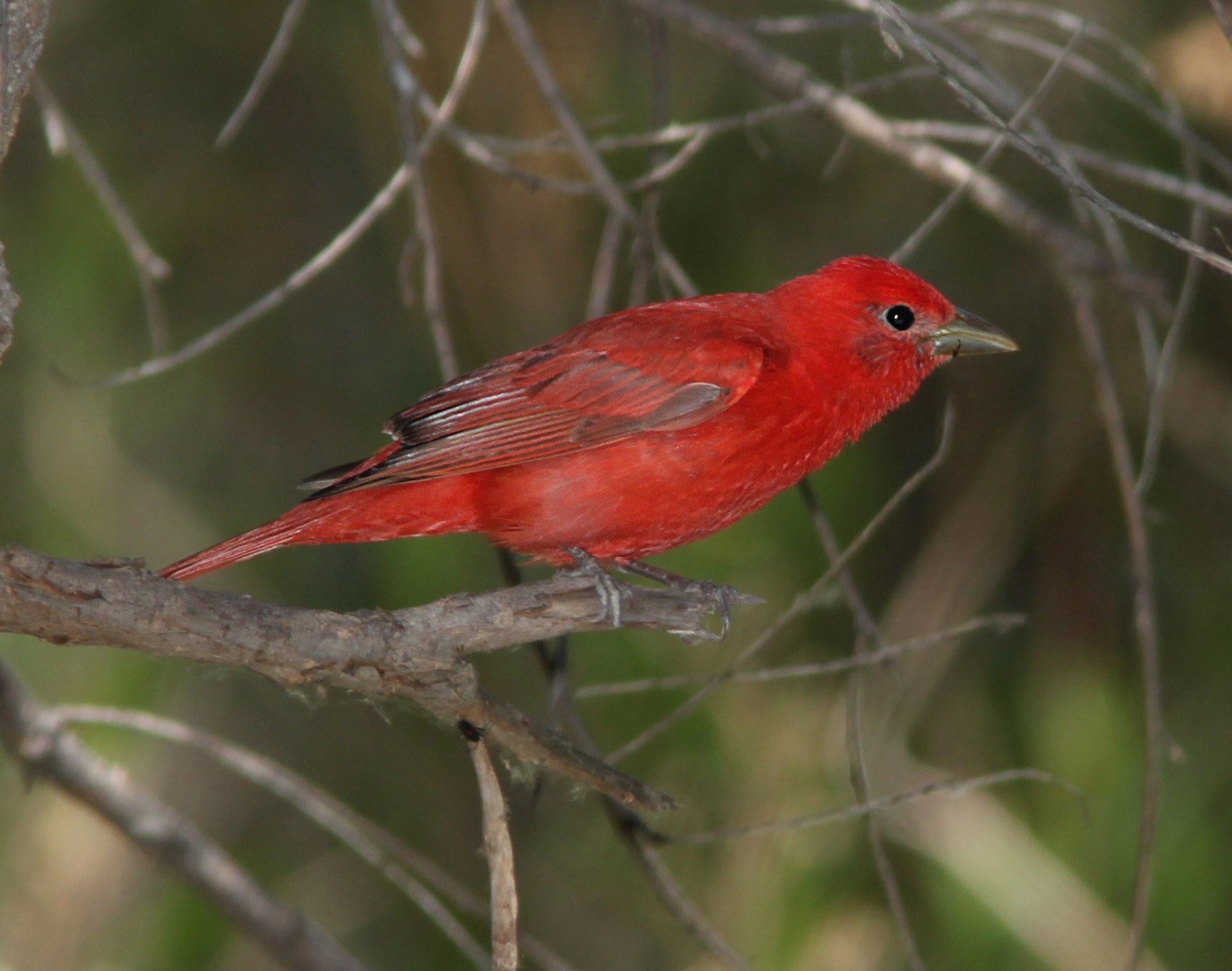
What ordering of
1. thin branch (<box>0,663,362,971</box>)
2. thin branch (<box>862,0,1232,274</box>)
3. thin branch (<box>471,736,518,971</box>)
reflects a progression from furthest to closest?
thin branch (<box>0,663,362,971</box>) < thin branch (<box>471,736,518,971</box>) < thin branch (<box>862,0,1232,274</box>)

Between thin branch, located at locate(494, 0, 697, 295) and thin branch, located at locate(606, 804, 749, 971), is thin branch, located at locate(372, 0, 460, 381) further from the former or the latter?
thin branch, located at locate(606, 804, 749, 971)

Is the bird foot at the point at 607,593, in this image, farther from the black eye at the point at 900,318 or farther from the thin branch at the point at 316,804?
the black eye at the point at 900,318

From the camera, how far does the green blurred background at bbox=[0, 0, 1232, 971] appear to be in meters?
4.29

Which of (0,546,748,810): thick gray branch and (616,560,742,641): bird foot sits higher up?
(0,546,748,810): thick gray branch

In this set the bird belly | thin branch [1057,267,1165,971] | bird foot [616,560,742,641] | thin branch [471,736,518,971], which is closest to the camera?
thin branch [471,736,518,971]

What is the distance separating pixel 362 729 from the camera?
6277 mm

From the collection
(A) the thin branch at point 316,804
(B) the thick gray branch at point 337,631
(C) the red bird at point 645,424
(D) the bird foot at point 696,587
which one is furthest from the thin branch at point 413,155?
(A) the thin branch at point 316,804

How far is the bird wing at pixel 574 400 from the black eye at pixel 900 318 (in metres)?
0.45

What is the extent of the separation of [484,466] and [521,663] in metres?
2.32

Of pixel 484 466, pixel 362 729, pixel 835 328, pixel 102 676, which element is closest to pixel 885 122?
pixel 835 328

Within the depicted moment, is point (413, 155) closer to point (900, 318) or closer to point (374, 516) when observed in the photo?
point (374, 516)

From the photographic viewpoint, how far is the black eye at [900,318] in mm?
4250

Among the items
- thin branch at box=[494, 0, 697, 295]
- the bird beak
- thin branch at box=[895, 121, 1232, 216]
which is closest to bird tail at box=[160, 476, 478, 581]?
thin branch at box=[494, 0, 697, 295]

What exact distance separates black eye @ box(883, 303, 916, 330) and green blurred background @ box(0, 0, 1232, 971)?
62 centimetres
